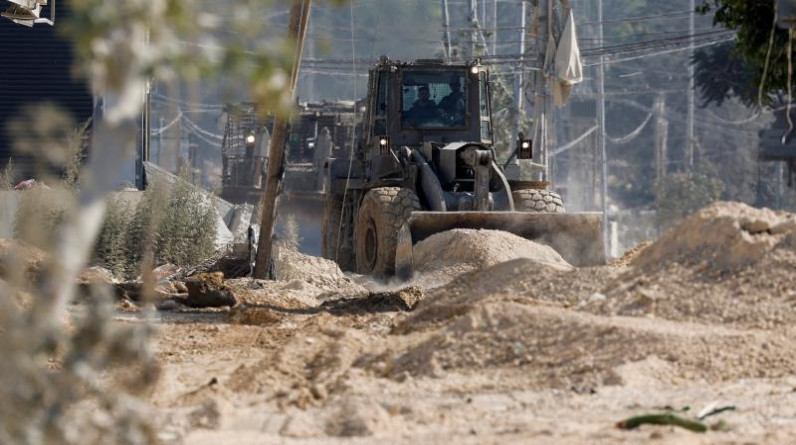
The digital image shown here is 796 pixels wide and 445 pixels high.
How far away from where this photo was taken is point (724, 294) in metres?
10.6

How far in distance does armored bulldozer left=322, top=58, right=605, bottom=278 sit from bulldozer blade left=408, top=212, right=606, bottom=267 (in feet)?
0.04

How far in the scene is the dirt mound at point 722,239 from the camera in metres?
11.1

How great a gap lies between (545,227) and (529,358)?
338 inches

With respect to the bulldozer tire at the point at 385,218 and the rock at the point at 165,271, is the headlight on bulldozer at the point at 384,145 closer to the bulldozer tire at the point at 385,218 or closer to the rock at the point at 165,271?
the bulldozer tire at the point at 385,218

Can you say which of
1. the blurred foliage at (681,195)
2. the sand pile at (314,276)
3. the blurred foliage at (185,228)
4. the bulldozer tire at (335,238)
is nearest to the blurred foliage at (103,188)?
the sand pile at (314,276)

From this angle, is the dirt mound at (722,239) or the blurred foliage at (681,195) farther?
the blurred foliage at (681,195)

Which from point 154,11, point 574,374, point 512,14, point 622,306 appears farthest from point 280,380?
point 512,14

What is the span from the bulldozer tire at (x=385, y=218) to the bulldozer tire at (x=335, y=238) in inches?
88.0

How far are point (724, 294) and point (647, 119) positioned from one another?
67318mm

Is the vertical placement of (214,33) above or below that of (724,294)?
above

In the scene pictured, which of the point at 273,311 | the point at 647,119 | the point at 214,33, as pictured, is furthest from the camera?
the point at 647,119

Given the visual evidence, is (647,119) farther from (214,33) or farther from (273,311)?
(214,33)

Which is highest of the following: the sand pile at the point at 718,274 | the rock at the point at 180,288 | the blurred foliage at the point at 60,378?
the blurred foliage at the point at 60,378

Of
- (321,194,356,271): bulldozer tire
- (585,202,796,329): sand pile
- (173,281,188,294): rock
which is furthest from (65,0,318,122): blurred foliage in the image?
→ (321,194,356,271): bulldozer tire
